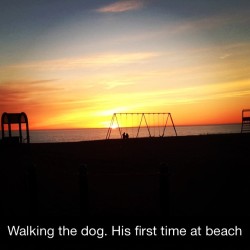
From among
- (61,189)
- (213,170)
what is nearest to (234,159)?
(213,170)

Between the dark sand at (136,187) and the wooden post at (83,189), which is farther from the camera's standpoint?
the dark sand at (136,187)

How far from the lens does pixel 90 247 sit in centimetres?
713

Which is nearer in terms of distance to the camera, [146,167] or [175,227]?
[175,227]

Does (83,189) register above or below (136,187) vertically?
above

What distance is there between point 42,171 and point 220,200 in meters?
9.26

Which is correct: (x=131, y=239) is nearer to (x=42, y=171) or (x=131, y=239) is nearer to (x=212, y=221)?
(x=212, y=221)

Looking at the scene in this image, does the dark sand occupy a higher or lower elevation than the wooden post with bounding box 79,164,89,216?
lower

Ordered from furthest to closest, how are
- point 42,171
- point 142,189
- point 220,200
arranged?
point 42,171 → point 142,189 → point 220,200

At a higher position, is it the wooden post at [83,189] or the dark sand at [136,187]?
the wooden post at [83,189]

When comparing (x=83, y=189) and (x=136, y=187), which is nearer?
(x=83, y=189)

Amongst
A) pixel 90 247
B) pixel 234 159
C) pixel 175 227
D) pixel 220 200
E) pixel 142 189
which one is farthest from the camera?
pixel 234 159

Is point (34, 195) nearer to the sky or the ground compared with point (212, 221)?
nearer to the sky

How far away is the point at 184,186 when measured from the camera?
12547mm

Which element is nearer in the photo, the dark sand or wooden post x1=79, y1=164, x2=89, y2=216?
wooden post x1=79, y1=164, x2=89, y2=216
